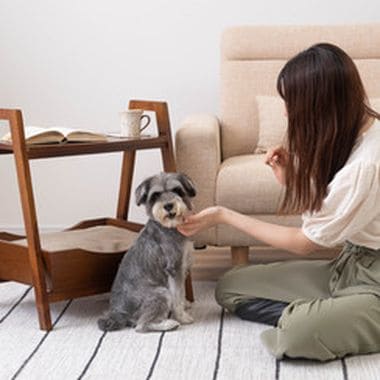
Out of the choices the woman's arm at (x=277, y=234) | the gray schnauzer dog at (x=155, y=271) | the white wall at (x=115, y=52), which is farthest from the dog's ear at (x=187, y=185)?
the white wall at (x=115, y=52)

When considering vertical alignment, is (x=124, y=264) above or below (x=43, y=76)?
below

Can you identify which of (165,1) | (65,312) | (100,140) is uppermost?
(165,1)

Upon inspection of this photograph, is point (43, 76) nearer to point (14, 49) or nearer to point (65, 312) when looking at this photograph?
point (14, 49)

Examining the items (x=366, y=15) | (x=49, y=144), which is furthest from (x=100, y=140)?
(x=366, y=15)

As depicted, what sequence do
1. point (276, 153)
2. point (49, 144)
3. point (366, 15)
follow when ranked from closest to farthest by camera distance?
1. point (276, 153)
2. point (49, 144)
3. point (366, 15)

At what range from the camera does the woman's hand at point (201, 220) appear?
2.19 m

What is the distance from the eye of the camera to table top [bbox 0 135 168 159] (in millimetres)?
2254

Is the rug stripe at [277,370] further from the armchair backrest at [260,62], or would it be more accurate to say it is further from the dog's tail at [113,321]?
the armchair backrest at [260,62]

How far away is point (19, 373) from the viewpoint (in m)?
1.97

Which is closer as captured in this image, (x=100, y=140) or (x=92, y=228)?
(x=100, y=140)

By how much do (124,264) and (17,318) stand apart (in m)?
0.36

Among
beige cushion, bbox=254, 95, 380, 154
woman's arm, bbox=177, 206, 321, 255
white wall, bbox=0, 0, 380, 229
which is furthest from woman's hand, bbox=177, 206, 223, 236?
white wall, bbox=0, 0, 380, 229

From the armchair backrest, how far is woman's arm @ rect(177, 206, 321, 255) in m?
0.81

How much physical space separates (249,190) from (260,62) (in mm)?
695
